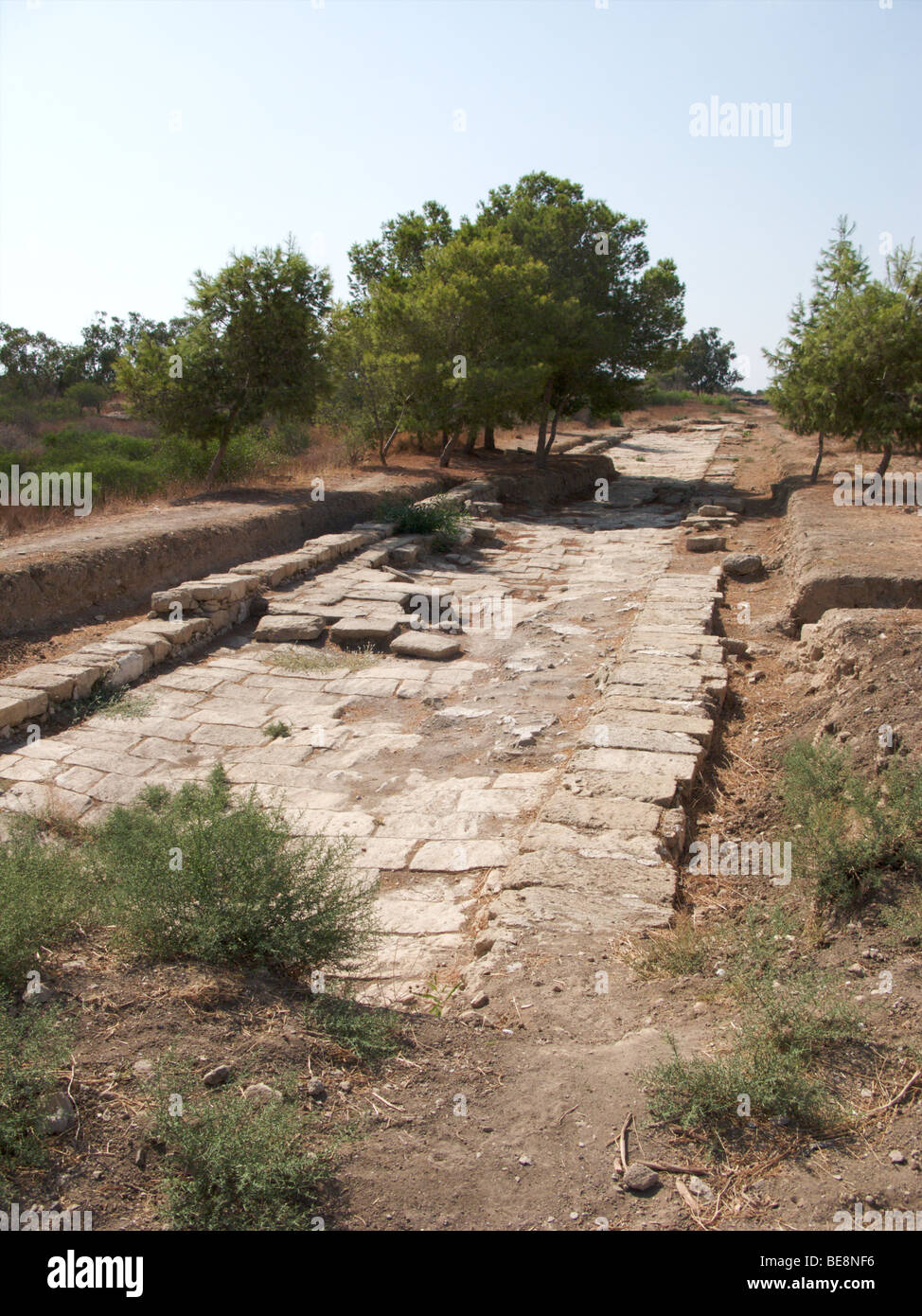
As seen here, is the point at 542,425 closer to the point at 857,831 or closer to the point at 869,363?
the point at 869,363

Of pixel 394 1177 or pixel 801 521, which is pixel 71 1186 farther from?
pixel 801 521

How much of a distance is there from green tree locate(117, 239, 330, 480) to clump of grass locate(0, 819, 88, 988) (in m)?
11.1

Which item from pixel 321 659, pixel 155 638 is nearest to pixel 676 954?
pixel 321 659

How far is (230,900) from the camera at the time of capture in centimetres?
347

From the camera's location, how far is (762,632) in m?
9.55

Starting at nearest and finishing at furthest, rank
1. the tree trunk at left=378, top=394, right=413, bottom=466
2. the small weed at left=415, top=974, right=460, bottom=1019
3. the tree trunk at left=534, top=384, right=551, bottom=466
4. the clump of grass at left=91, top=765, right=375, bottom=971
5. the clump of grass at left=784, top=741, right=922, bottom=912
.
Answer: the clump of grass at left=91, top=765, right=375, bottom=971
the small weed at left=415, top=974, right=460, bottom=1019
the clump of grass at left=784, top=741, right=922, bottom=912
the tree trunk at left=378, top=394, right=413, bottom=466
the tree trunk at left=534, top=384, right=551, bottom=466

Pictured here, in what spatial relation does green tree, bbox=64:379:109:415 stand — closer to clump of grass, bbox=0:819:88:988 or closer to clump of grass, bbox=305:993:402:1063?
clump of grass, bbox=0:819:88:988

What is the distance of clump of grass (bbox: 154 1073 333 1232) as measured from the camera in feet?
7.44

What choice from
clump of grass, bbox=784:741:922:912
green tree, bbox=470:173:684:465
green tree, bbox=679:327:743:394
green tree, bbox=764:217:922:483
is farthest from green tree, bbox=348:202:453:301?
green tree, bbox=679:327:743:394

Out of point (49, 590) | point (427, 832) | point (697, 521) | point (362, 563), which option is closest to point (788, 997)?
point (427, 832)

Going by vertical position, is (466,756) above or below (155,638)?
below

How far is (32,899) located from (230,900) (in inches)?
27.8

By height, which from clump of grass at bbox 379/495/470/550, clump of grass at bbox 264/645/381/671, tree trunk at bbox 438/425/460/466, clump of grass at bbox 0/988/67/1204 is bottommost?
clump of grass at bbox 0/988/67/1204

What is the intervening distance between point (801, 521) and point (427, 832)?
9363mm
